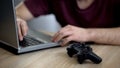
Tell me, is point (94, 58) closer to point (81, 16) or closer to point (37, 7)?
point (81, 16)

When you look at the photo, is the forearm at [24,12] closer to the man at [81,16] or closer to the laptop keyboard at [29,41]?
the man at [81,16]

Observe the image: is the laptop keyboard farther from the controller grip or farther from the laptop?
the controller grip

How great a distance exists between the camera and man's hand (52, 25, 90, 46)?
1.03 metres

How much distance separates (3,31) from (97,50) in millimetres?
391

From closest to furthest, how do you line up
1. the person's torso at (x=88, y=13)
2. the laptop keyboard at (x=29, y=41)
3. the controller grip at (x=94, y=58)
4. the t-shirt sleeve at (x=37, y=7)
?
the controller grip at (x=94, y=58)
the laptop keyboard at (x=29, y=41)
the person's torso at (x=88, y=13)
the t-shirt sleeve at (x=37, y=7)

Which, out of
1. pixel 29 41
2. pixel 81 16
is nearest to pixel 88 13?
pixel 81 16

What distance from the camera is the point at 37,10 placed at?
4.97 ft

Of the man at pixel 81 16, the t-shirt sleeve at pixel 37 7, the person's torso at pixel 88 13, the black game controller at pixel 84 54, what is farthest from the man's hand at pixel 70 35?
the t-shirt sleeve at pixel 37 7

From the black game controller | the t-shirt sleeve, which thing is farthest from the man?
the black game controller

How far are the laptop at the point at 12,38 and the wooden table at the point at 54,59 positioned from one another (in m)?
0.02

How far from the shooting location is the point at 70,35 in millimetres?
1042

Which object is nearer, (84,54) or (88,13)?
(84,54)

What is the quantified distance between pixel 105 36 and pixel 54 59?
286mm

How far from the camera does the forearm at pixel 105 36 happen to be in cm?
106
